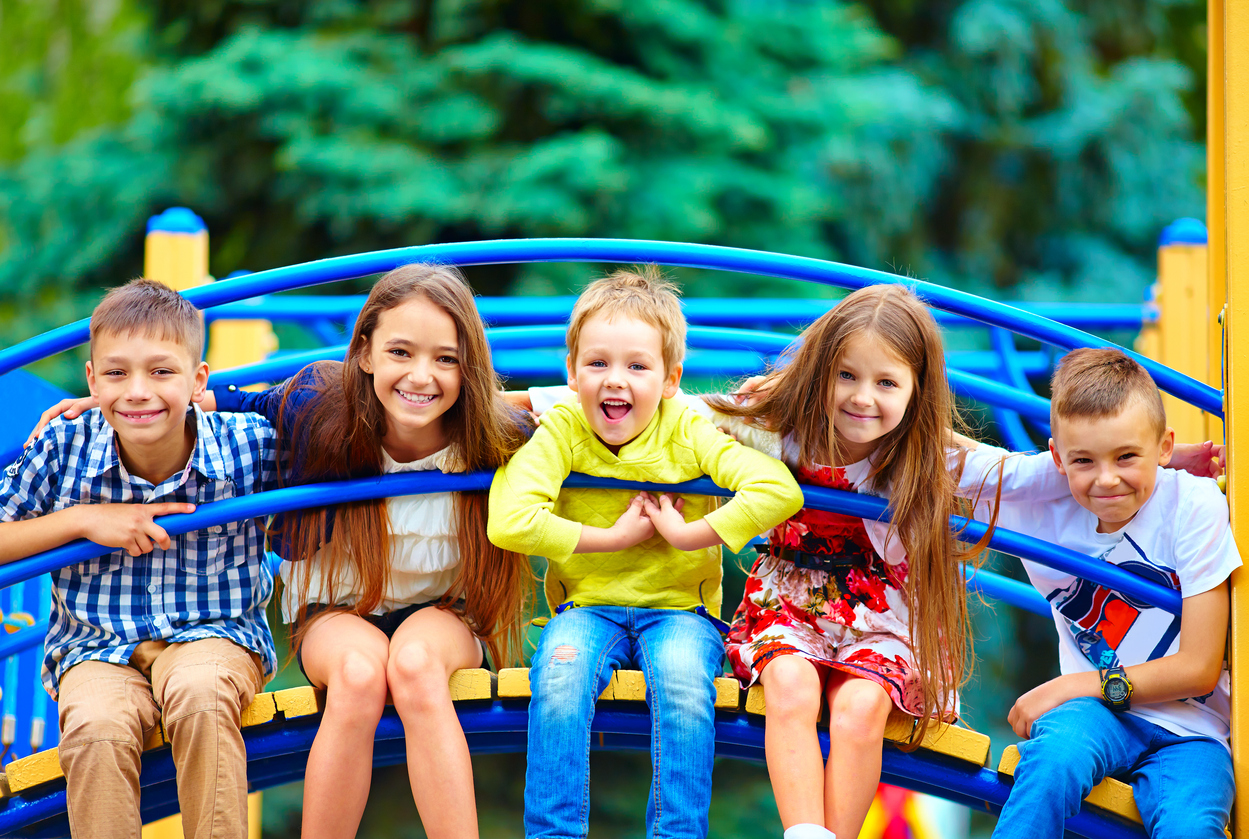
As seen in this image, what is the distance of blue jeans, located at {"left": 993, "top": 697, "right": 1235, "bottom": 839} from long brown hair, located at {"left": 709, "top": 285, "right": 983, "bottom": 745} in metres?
0.18

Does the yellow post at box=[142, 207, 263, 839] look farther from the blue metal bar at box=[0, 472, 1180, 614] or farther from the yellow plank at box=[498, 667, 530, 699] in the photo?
the yellow plank at box=[498, 667, 530, 699]

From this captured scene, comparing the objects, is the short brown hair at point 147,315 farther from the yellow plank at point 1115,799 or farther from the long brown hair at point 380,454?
the yellow plank at point 1115,799

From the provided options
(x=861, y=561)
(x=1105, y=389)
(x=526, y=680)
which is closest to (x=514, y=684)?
(x=526, y=680)

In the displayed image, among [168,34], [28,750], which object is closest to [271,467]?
[28,750]

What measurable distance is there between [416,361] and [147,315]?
45 cm

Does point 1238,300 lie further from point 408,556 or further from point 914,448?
point 408,556

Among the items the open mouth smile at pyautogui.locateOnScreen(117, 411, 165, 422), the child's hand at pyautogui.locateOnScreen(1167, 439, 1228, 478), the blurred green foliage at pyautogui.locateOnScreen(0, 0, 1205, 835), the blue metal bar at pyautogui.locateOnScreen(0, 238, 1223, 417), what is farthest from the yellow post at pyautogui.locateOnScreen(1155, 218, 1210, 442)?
the open mouth smile at pyautogui.locateOnScreen(117, 411, 165, 422)

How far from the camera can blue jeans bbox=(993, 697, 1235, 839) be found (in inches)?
73.6

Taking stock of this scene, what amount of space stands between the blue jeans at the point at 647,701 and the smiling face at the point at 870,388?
0.45m

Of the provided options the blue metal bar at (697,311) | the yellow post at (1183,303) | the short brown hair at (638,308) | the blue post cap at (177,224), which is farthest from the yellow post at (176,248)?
the yellow post at (1183,303)

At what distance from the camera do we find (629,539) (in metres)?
2.08

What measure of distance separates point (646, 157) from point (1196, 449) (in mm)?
3873

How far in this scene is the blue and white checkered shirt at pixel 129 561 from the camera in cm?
206

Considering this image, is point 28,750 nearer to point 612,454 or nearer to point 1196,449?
Result: point 612,454
